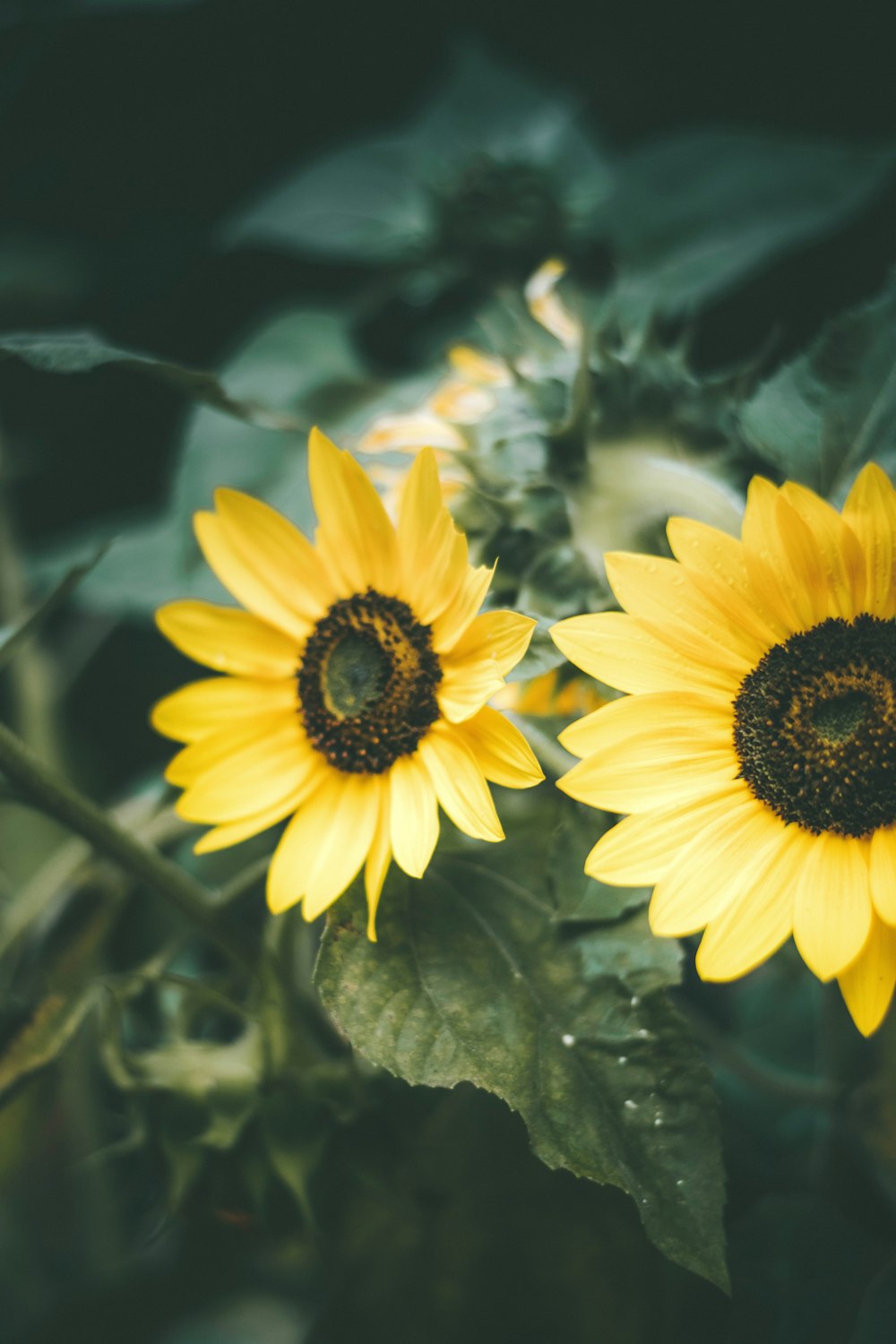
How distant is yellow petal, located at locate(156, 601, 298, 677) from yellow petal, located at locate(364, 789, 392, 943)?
87 millimetres

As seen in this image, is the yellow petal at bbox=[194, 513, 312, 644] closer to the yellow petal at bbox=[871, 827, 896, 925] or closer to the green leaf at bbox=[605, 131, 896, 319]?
the yellow petal at bbox=[871, 827, 896, 925]

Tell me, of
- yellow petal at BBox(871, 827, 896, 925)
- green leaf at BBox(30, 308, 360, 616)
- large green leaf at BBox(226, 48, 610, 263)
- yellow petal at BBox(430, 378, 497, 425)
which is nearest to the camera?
yellow petal at BBox(871, 827, 896, 925)

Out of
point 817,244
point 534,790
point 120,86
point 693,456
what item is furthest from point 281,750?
point 120,86

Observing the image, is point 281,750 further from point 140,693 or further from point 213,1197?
point 140,693

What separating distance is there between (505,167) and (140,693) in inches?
21.0

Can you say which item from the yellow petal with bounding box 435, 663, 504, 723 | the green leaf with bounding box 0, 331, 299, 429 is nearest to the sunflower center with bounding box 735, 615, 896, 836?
the yellow petal with bounding box 435, 663, 504, 723

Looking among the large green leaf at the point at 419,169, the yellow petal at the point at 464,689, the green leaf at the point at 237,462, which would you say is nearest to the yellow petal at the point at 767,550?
the yellow petal at the point at 464,689

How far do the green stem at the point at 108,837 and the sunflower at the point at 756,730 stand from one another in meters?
0.22

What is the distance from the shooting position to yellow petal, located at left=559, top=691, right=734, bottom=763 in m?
0.44

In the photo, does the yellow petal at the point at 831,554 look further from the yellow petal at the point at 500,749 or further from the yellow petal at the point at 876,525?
the yellow petal at the point at 500,749

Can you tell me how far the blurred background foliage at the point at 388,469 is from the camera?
52 cm

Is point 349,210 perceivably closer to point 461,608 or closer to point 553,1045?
point 461,608

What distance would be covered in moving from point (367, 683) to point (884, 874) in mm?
227

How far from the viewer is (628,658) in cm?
45
